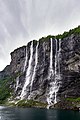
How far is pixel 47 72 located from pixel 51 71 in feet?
13.9

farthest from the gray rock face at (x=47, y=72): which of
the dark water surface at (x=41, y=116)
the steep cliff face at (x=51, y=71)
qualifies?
the dark water surface at (x=41, y=116)

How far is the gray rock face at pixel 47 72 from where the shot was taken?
126088 millimetres

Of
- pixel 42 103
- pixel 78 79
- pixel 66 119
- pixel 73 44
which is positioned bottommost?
pixel 66 119

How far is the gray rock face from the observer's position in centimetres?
12609

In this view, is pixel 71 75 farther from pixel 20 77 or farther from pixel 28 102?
pixel 20 77

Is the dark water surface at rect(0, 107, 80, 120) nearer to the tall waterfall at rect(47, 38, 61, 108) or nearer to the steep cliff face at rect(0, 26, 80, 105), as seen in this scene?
the tall waterfall at rect(47, 38, 61, 108)

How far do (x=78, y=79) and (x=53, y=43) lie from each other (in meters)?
35.8

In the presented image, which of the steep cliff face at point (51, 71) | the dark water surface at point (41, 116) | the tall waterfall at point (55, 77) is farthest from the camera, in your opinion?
the steep cliff face at point (51, 71)

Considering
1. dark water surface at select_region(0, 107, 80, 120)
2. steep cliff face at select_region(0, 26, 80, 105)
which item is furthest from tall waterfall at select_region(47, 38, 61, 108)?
dark water surface at select_region(0, 107, 80, 120)

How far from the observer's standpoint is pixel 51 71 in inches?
5477

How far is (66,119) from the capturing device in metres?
65.9

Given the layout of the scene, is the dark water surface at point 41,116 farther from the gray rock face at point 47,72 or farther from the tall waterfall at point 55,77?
the gray rock face at point 47,72

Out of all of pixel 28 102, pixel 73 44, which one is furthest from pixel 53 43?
pixel 28 102

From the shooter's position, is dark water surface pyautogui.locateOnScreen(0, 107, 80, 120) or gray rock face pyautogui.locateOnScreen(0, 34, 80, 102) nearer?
dark water surface pyautogui.locateOnScreen(0, 107, 80, 120)
